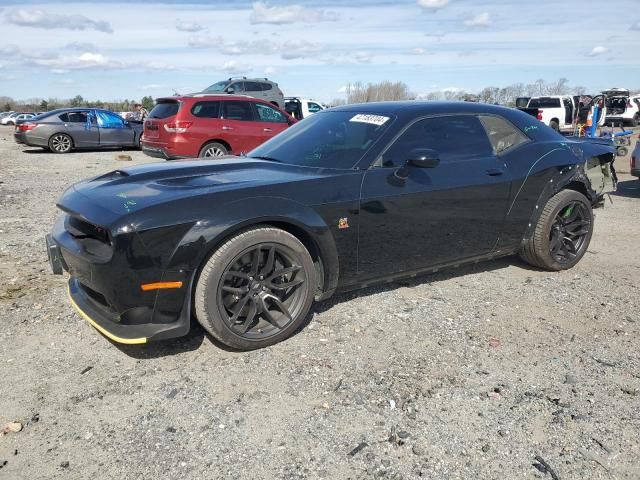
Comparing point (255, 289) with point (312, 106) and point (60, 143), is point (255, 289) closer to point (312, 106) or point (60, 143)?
point (60, 143)

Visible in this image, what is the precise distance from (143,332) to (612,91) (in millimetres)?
39401

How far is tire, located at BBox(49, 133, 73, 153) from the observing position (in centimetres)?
1633

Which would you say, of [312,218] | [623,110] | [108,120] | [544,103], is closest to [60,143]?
[108,120]

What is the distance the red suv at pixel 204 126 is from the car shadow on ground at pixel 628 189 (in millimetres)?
7099

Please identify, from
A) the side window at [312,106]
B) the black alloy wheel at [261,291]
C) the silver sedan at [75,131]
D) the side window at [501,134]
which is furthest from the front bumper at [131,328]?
the side window at [312,106]

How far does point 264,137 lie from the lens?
11.9 metres

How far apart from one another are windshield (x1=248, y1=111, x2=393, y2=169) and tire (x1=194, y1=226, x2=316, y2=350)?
2.64ft

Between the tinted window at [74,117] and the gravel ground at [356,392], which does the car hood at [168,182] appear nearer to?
the gravel ground at [356,392]

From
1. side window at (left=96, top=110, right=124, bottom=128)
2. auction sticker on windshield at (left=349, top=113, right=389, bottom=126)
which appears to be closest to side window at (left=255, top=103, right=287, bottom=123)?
side window at (left=96, top=110, right=124, bottom=128)

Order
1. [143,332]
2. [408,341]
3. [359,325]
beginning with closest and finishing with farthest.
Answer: [143,332]
[408,341]
[359,325]

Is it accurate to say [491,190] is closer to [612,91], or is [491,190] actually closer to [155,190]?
[155,190]

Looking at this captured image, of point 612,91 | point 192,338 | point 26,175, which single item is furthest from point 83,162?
point 612,91

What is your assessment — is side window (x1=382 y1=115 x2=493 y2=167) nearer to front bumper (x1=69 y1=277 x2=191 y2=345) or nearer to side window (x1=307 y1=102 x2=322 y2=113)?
front bumper (x1=69 y1=277 x2=191 y2=345)

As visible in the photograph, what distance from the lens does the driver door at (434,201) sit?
3.77m
